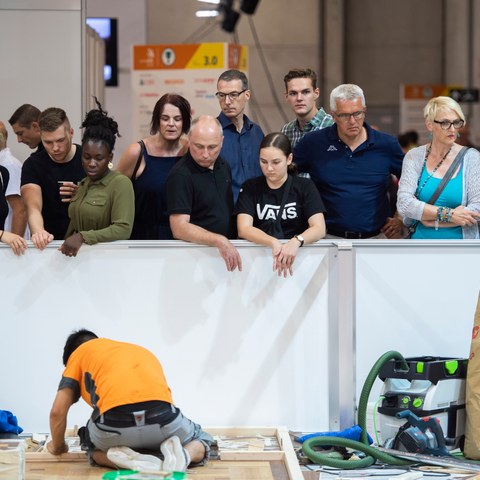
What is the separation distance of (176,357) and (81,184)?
1090mm

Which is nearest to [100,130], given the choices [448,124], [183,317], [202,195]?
[202,195]

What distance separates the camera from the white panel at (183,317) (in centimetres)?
552

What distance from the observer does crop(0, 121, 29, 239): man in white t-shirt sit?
6.11 meters

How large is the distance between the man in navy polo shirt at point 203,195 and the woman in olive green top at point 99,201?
0.25 meters

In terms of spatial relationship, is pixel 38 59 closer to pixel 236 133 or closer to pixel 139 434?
pixel 236 133

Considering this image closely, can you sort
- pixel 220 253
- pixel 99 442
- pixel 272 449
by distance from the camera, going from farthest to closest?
pixel 220 253 < pixel 272 449 < pixel 99 442

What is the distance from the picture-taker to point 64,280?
5.53 metres

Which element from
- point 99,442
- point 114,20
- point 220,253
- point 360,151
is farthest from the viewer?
point 114,20

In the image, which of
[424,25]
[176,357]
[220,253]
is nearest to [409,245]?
[220,253]

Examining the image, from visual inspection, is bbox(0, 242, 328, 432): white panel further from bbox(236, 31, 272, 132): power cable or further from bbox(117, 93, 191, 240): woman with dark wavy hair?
bbox(236, 31, 272, 132): power cable

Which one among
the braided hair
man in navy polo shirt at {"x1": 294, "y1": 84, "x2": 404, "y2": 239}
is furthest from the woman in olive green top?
man in navy polo shirt at {"x1": 294, "y1": 84, "x2": 404, "y2": 239}

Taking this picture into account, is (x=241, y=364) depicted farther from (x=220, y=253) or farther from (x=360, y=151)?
(x=360, y=151)

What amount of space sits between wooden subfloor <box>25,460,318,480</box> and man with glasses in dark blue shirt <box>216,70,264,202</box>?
167 centimetres

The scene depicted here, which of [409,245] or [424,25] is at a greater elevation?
[424,25]
